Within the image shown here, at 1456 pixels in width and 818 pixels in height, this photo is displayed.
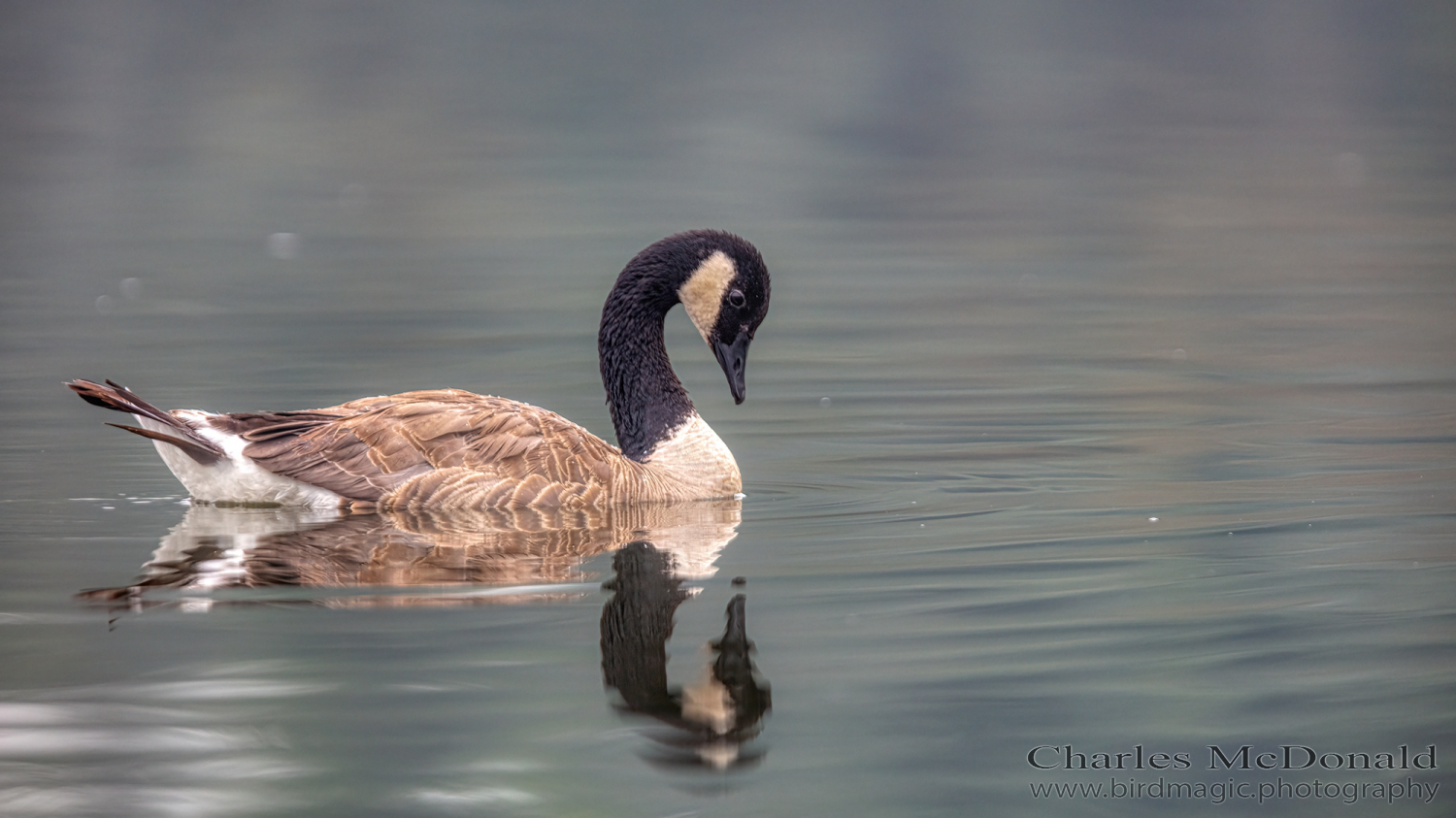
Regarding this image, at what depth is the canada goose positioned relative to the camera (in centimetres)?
1009

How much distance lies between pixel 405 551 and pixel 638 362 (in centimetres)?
274

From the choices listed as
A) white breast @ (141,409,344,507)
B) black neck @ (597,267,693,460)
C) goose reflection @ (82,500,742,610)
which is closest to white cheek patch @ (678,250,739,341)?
black neck @ (597,267,693,460)

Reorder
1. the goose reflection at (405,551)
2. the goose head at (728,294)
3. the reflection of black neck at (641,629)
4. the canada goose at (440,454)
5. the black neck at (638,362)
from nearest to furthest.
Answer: the reflection of black neck at (641,629) < the goose reflection at (405,551) < the canada goose at (440,454) < the goose head at (728,294) < the black neck at (638,362)

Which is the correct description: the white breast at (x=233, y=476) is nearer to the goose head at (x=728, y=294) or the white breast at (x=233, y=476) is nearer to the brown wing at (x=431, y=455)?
the brown wing at (x=431, y=455)

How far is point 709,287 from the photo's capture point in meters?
11.2

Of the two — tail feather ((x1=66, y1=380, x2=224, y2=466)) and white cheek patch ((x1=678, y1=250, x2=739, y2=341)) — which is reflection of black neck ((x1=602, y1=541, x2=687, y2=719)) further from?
tail feather ((x1=66, y1=380, x2=224, y2=466))

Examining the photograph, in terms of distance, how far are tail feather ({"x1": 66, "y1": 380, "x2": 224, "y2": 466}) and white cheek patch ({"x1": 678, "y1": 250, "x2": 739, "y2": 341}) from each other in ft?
9.87

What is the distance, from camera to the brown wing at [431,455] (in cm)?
1011

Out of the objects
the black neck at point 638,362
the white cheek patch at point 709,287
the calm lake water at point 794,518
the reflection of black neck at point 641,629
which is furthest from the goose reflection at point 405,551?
the white cheek patch at point 709,287

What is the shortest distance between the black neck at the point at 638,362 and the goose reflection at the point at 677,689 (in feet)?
9.34

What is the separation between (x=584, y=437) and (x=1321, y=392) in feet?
21.3

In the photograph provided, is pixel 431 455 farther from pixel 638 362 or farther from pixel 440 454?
pixel 638 362

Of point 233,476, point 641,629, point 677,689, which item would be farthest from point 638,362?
point 677,689

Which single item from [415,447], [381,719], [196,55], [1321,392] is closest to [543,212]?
[1321,392]
